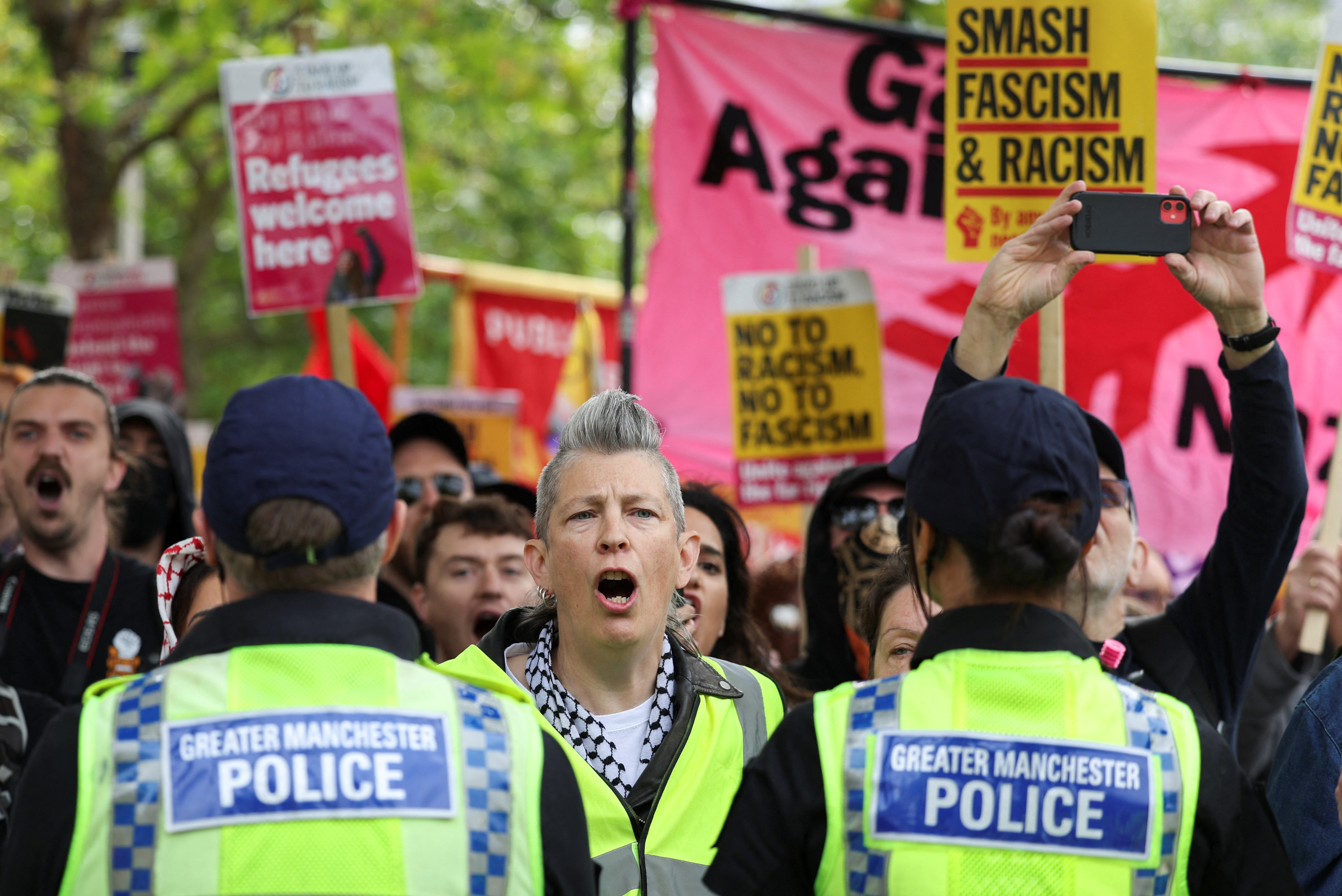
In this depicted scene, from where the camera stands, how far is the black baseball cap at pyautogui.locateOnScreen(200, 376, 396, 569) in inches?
79.0

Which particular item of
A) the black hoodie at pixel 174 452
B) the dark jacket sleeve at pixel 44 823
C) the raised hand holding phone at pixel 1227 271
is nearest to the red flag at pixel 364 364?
the black hoodie at pixel 174 452

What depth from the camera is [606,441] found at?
3.10 meters

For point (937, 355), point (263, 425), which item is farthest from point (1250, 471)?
point (937, 355)

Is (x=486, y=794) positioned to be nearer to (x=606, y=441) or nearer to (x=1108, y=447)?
(x=606, y=441)

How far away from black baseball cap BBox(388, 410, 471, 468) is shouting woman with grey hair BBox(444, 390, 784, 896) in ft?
7.80

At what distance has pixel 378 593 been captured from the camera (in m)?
4.84

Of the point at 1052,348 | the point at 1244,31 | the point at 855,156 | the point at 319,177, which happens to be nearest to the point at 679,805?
the point at 1052,348

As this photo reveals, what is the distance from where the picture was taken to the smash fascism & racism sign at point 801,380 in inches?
217

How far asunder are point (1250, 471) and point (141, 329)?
20.4ft

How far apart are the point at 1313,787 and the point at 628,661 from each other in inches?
52.8

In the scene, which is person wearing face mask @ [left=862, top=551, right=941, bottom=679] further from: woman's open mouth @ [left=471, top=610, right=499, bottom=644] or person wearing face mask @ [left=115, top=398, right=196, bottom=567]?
person wearing face mask @ [left=115, top=398, right=196, bottom=567]

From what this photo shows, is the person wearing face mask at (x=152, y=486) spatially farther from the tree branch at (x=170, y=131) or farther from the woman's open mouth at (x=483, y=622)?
the tree branch at (x=170, y=131)

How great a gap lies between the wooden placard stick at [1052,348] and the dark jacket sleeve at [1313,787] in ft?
4.19

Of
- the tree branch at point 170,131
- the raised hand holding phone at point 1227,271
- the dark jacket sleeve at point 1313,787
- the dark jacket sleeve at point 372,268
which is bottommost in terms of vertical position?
the dark jacket sleeve at point 1313,787
